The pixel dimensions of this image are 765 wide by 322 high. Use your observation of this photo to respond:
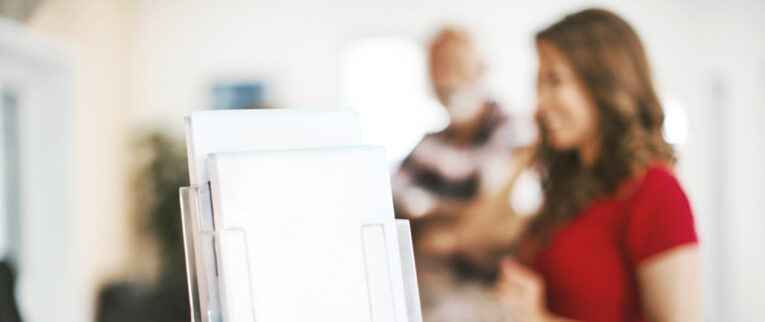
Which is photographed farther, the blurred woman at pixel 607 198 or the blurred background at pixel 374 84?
the blurred background at pixel 374 84

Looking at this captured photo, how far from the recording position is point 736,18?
4.01 metres

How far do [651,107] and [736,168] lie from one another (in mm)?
3432

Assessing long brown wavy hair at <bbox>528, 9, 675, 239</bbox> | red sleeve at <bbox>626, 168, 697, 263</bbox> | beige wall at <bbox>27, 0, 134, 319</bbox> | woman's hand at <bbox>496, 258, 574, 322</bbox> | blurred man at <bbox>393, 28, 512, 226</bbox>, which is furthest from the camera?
blurred man at <bbox>393, 28, 512, 226</bbox>

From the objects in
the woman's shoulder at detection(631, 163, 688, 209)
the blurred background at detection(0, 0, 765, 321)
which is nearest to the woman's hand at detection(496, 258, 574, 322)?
the woman's shoulder at detection(631, 163, 688, 209)

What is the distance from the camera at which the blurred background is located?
389 centimetres

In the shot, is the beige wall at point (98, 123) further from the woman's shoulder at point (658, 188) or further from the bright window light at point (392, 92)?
the woman's shoulder at point (658, 188)

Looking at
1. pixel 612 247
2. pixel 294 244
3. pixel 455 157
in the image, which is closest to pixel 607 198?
pixel 612 247

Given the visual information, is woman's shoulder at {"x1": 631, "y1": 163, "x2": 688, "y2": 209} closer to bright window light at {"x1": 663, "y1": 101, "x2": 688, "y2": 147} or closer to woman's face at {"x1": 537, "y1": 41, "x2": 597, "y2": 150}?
woman's face at {"x1": 537, "y1": 41, "x2": 597, "y2": 150}

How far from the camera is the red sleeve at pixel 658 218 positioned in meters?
1.06

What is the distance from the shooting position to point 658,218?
3.52ft

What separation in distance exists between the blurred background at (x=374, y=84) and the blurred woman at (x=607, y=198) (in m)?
2.49

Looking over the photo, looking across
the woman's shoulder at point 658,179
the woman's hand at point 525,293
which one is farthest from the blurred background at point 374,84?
the woman's shoulder at point 658,179

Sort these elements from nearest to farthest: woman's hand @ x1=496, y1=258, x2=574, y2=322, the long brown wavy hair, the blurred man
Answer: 1. the long brown wavy hair
2. woman's hand @ x1=496, y1=258, x2=574, y2=322
3. the blurred man

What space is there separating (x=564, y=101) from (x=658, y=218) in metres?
0.33
